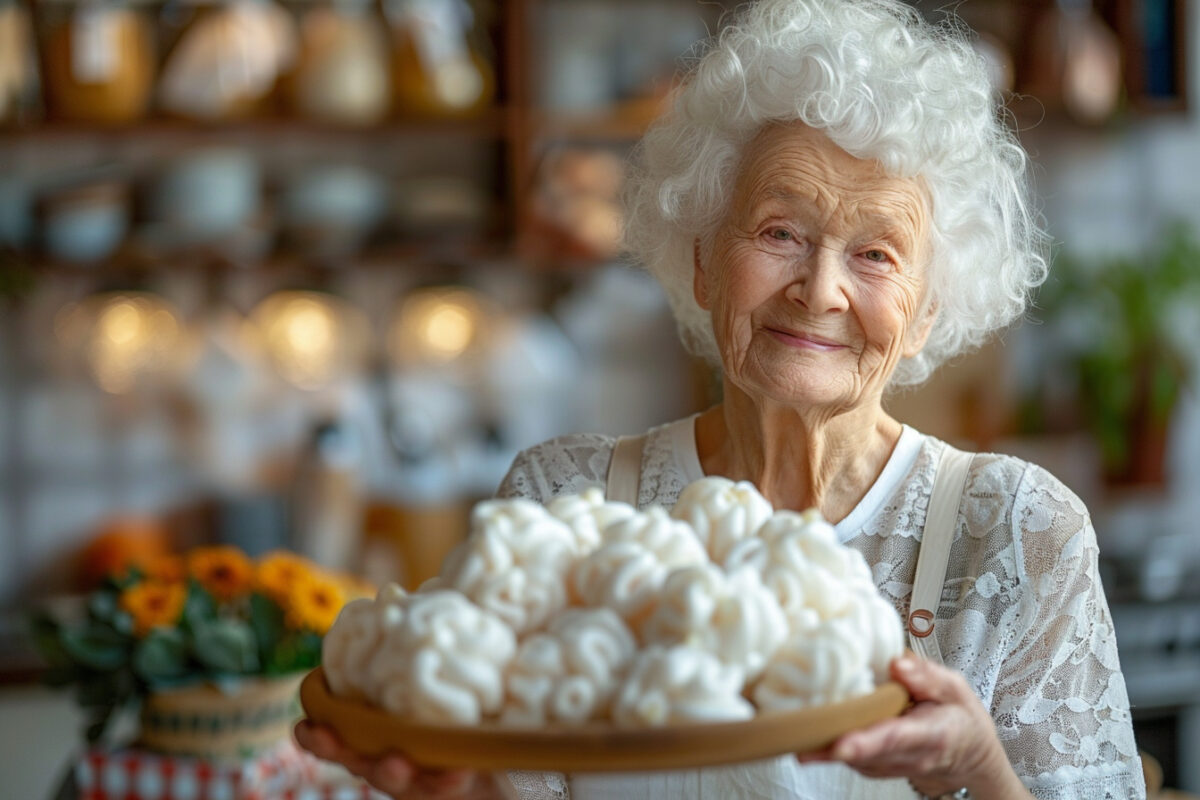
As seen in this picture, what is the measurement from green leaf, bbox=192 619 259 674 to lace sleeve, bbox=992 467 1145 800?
1045 mm

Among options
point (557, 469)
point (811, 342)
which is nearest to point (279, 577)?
point (557, 469)

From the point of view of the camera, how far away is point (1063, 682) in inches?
50.1

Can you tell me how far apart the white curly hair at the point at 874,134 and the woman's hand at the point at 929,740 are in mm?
554

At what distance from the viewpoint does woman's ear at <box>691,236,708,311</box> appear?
149 centimetres

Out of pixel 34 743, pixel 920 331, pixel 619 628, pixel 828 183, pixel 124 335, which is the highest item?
pixel 828 183

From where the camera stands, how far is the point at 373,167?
3.82m

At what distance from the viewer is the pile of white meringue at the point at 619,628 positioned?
83 centimetres

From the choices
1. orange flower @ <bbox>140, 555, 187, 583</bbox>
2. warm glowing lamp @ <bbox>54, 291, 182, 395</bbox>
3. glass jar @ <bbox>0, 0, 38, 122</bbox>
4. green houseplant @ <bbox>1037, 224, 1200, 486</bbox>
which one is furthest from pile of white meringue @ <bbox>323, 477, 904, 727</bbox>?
green houseplant @ <bbox>1037, 224, 1200, 486</bbox>

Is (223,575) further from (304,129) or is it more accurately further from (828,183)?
(304,129)

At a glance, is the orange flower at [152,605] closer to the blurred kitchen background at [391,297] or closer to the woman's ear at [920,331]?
the woman's ear at [920,331]

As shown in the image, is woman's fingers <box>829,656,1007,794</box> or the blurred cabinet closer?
woman's fingers <box>829,656,1007,794</box>

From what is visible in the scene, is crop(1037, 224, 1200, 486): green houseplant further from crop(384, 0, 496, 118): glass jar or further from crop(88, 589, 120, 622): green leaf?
crop(88, 589, 120, 622): green leaf

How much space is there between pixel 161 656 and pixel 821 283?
1.10m

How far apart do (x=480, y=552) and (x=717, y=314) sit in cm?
57
